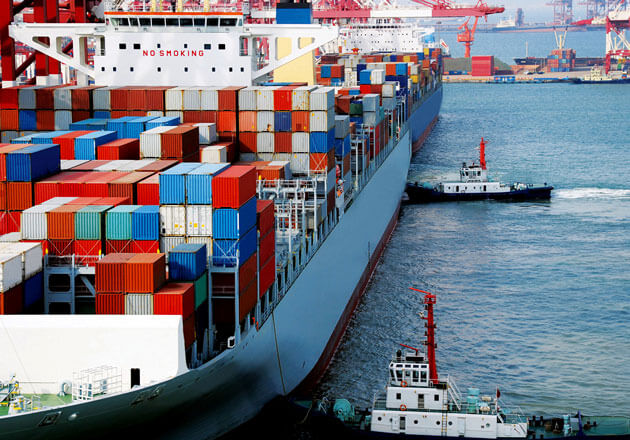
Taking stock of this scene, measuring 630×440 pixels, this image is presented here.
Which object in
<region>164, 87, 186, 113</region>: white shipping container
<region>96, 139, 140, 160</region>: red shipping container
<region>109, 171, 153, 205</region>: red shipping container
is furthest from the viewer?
<region>164, 87, 186, 113</region>: white shipping container

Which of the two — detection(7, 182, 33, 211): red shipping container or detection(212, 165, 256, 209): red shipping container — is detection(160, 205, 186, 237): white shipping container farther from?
detection(7, 182, 33, 211): red shipping container

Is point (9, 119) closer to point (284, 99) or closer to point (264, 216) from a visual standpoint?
point (284, 99)

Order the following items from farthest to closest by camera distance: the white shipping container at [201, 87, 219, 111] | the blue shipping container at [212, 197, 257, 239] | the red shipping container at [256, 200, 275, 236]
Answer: the white shipping container at [201, 87, 219, 111], the red shipping container at [256, 200, 275, 236], the blue shipping container at [212, 197, 257, 239]

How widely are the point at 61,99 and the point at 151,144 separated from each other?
27.1 feet

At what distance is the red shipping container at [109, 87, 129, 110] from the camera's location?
3594cm

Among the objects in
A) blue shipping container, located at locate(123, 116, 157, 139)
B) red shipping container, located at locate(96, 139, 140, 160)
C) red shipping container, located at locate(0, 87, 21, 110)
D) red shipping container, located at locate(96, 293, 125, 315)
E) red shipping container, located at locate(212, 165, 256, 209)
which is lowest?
red shipping container, located at locate(96, 293, 125, 315)

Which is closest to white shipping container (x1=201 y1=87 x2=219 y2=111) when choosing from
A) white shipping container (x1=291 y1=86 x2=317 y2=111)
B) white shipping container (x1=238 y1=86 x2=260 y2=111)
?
white shipping container (x1=238 y1=86 x2=260 y2=111)

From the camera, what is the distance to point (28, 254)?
2198 cm

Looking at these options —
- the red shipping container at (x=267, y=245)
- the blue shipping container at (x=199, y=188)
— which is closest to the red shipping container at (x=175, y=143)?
the red shipping container at (x=267, y=245)

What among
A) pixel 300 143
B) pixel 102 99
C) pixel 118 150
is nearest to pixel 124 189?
pixel 118 150

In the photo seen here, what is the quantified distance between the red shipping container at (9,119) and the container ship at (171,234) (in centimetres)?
5

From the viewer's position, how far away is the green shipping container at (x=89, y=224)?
23.2m

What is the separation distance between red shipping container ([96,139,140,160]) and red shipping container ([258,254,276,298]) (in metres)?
5.61

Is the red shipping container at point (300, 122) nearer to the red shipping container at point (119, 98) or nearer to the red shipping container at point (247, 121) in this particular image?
the red shipping container at point (247, 121)
